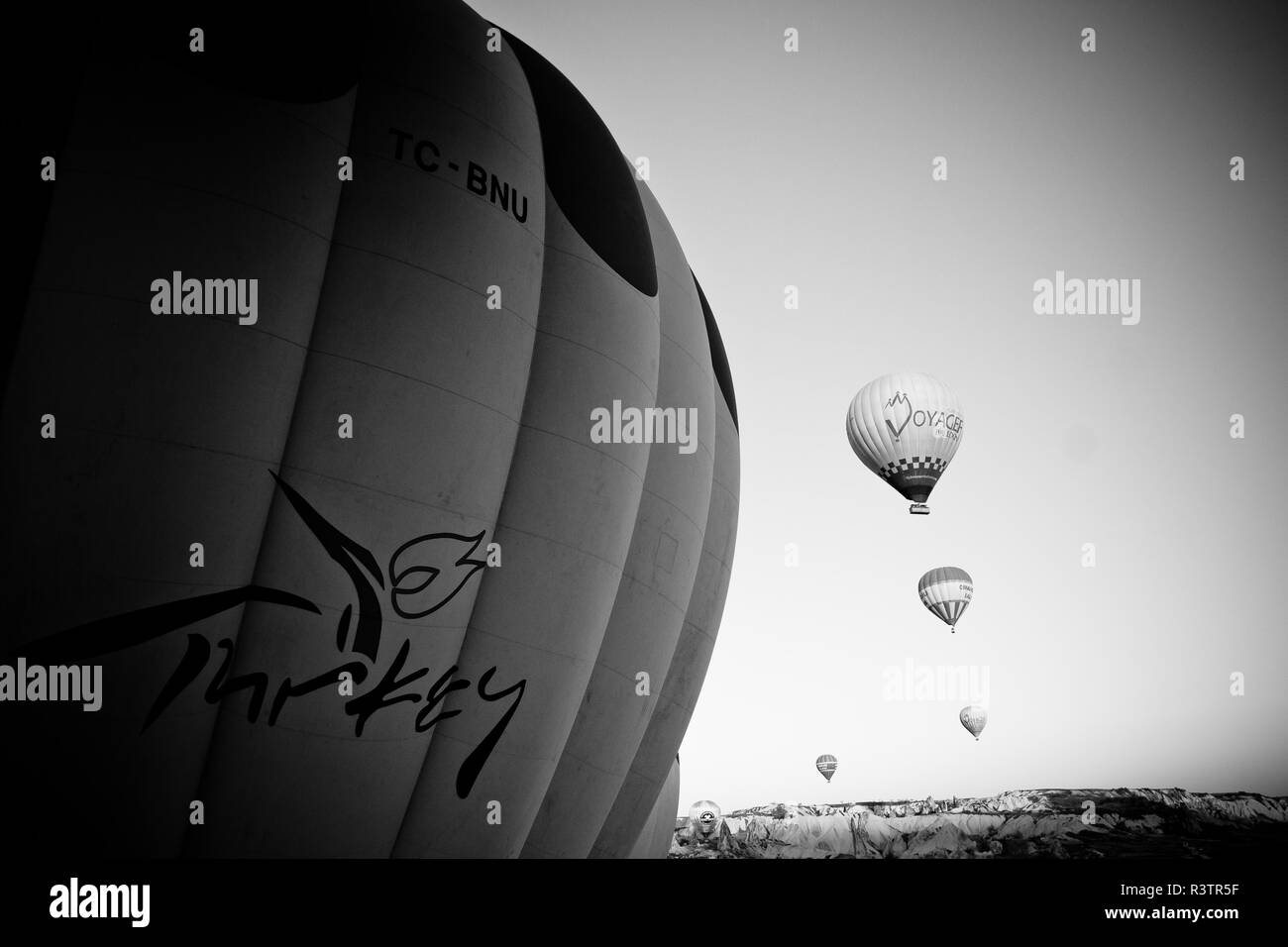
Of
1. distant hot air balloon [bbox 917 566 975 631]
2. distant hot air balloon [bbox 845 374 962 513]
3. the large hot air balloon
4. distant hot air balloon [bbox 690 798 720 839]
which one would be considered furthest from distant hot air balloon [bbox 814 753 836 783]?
the large hot air balloon

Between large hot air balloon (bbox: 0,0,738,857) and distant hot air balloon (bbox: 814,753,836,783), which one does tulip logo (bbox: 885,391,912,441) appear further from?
distant hot air balloon (bbox: 814,753,836,783)

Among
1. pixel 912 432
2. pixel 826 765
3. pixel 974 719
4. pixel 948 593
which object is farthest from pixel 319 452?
pixel 826 765

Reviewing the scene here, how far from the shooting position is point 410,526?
5.43 metres

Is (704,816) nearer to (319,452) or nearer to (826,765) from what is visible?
(826,765)

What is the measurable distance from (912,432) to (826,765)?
25308 mm

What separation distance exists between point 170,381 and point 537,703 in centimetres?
318

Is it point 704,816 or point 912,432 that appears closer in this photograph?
point 912,432

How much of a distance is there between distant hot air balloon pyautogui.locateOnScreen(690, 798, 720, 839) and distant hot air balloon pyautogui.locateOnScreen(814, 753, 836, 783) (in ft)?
19.0

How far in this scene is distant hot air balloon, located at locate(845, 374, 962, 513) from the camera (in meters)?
17.0

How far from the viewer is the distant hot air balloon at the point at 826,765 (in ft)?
124

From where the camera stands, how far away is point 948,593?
23.1 metres

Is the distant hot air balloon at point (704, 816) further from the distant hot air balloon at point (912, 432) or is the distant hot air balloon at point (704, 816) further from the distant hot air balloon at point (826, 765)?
the distant hot air balloon at point (912, 432)

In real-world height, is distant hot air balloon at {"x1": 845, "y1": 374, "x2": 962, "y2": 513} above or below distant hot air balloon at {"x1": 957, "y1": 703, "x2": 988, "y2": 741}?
above

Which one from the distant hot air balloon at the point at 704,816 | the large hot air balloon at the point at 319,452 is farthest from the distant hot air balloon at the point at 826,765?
the large hot air balloon at the point at 319,452
